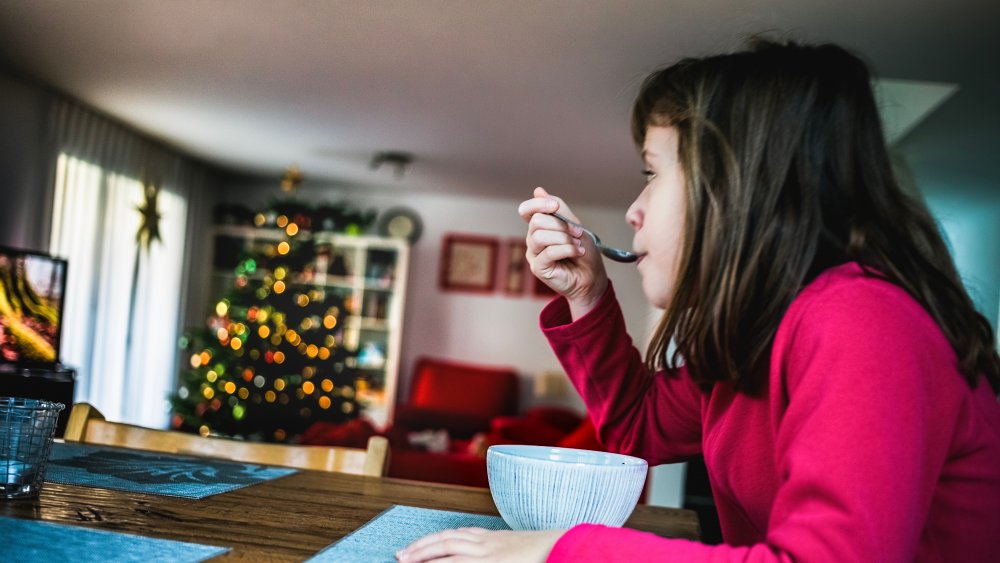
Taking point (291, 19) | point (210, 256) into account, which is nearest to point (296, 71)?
point (291, 19)

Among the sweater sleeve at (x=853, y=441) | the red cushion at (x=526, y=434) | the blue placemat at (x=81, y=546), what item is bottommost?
the red cushion at (x=526, y=434)

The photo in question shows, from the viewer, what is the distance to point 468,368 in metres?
6.56

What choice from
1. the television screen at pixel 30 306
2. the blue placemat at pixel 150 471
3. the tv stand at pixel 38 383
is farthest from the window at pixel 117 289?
the blue placemat at pixel 150 471

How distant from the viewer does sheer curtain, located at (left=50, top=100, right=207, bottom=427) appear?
475 centimetres

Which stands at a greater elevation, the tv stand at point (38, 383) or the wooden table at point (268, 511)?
the wooden table at point (268, 511)

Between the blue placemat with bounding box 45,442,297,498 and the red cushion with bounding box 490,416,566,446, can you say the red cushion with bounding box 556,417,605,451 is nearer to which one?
the red cushion with bounding box 490,416,566,446

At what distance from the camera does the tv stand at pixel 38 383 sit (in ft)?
11.8

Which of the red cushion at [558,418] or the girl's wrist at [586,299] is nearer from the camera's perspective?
the girl's wrist at [586,299]

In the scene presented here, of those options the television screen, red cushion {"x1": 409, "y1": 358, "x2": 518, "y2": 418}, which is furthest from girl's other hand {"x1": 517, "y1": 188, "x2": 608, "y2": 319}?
red cushion {"x1": 409, "y1": 358, "x2": 518, "y2": 418}

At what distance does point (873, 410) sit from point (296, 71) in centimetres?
354

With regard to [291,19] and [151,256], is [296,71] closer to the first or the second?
[291,19]

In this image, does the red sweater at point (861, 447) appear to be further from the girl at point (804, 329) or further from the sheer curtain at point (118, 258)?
the sheer curtain at point (118, 258)

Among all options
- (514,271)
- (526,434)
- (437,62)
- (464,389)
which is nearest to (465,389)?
(464,389)

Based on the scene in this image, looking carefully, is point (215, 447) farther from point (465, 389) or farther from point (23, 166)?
point (465, 389)
